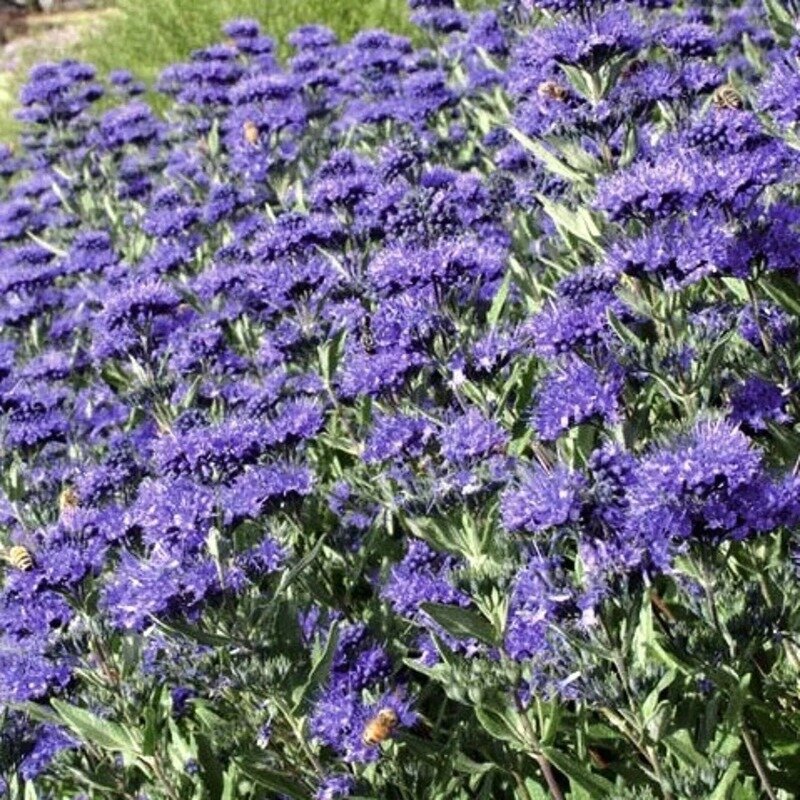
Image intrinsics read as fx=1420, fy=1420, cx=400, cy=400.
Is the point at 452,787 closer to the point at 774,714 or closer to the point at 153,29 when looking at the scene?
the point at 774,714

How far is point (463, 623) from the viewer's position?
152 inches

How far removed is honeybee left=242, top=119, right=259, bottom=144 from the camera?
9133 mm

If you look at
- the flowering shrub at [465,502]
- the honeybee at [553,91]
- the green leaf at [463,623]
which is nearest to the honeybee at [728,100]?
the flowering shrub at [465,502]

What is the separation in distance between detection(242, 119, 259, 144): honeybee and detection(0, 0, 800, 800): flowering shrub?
7.63 ft

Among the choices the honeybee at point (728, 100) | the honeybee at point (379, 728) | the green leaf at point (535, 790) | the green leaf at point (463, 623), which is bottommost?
the green leaf at point (535, 790)

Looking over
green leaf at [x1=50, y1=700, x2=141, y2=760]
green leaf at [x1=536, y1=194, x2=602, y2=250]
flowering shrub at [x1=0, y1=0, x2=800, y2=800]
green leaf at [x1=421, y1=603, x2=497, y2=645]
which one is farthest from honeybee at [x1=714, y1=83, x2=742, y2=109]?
green leaf at [x1=50, y1=700, x2=141, y2=760]

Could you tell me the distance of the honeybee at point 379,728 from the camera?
404 cm

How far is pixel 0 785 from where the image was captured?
450 cm

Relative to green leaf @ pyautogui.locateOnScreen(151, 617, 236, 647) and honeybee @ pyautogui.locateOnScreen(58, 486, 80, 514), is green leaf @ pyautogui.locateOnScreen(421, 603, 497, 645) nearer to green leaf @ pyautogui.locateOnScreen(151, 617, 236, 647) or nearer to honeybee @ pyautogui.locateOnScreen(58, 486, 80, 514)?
green leaf @ pyautogui.locateOnScreen(151, 617, 236, 647)

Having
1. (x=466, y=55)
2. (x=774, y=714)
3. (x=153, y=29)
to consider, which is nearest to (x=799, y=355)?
(x=774, y=714)

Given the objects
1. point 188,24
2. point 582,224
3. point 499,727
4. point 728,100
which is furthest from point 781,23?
point 188,24

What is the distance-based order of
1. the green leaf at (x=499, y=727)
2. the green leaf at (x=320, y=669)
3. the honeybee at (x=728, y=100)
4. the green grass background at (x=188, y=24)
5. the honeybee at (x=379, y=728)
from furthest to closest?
the green grass background at (x=188, y=24)
the honeybee at (x=728, y=100)
the green leaf at (x=320, y=669)
the honeybee at (x=379, y=728)
the green leaf at (x=499, y=727)

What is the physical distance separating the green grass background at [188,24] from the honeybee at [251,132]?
727 cm

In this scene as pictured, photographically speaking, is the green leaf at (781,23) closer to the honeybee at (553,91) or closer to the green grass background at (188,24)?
the honeybee at (553,91)
